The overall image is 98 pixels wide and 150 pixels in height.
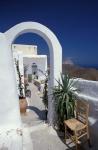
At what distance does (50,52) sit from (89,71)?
13.1ft

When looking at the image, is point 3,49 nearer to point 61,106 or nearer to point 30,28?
point 30,28

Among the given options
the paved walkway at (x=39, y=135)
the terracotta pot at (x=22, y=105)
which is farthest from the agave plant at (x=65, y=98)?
the terracotta pot at (x=22, y=105)

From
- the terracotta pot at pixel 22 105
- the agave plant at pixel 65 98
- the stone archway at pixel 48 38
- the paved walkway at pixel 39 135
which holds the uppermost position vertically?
the stone archway at pixel 48 38

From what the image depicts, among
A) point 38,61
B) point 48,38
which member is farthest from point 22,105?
point 38,61

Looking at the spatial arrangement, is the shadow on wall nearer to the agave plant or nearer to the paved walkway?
the paved walkway

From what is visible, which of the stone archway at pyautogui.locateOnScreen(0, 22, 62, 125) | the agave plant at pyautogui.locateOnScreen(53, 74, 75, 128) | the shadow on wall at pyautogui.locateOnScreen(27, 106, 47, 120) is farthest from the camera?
the shadow on wall at pyautogui.locateOnScreen(27, 106, 47, 120)

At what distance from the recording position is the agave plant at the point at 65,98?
5703mm

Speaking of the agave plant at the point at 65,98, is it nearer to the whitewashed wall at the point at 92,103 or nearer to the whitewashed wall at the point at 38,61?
the whitewashed wall at the point at 92,103

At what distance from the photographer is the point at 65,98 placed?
5.72 meters

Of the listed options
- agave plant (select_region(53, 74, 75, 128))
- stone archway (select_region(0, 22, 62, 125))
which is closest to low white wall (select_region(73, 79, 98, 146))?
agave plant (select_region(53, 74, 75, 128))

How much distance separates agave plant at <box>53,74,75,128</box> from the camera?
5.70m

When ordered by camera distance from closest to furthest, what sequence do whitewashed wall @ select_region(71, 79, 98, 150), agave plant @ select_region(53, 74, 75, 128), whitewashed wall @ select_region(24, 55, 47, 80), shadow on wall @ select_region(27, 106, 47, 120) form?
whitewashed wall @ select_region(71, 79, 98, 150) → agave plant @ select_region(53, 74, 75, 128) → shadow on wall @ select_region(27, 106, 47, 120) → whitewashed wall @ select_region(24, 55, 47, 80)

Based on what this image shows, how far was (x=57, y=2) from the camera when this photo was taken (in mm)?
11250

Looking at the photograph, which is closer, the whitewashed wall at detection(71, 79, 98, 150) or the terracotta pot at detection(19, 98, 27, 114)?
the whitewashed wall at detection(71, 79, 98, 150)
